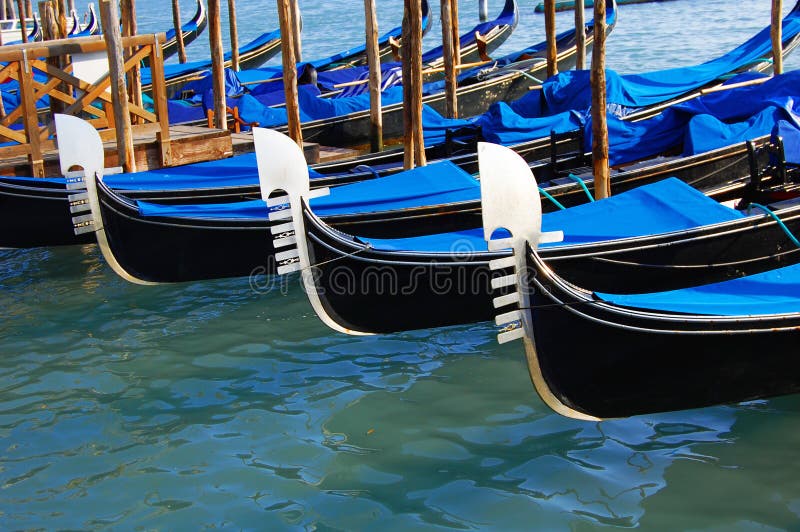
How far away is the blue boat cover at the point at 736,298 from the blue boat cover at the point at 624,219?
0.84 m

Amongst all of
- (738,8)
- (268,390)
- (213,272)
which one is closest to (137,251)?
(213,272)

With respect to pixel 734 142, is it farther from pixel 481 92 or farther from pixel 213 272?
pixel 481 92

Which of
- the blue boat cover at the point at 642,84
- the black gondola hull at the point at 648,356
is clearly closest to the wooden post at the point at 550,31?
the blue boat cover at the point at 642,84

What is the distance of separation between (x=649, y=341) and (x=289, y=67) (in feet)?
12.9

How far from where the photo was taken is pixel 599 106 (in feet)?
18.2

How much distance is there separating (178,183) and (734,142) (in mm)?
3503

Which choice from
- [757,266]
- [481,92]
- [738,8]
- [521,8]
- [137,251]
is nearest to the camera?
[757,266]

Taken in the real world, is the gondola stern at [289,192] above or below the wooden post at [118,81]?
below

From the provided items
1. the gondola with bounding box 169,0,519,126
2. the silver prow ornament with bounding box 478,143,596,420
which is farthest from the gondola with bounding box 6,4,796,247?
the silver prow ornament with bounding box 478,143,596,420

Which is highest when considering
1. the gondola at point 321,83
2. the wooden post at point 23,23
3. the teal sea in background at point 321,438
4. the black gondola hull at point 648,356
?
the wooden post at point 23,23

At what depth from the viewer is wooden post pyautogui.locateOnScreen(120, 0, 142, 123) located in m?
8.24

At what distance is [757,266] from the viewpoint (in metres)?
4.96

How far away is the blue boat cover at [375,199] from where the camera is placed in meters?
5.74

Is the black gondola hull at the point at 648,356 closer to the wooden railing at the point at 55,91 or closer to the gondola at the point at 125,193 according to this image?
the gondola at the point at 125,193
